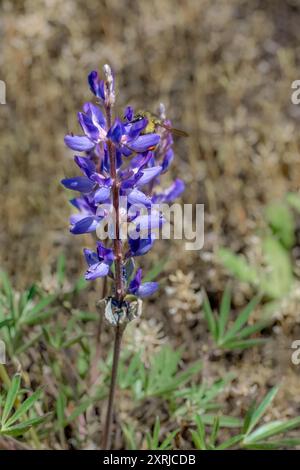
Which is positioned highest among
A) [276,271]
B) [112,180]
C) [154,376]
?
[112,180]

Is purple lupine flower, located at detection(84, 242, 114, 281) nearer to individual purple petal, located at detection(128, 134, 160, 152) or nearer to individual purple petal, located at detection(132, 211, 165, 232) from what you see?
individual purple petal, located at detection(132, 211, 165, 232)

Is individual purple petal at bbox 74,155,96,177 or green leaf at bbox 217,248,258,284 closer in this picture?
individual purple petal at bbox 74,155,96,177

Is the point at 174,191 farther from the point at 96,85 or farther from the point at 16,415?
the point at 16,415

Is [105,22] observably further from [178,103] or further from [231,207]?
[231,207]

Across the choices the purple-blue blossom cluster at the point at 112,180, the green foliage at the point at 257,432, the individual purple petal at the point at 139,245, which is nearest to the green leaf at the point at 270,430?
the green foliage at the point at 257,432

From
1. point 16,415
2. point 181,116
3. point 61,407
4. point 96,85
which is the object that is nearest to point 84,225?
point 96,85

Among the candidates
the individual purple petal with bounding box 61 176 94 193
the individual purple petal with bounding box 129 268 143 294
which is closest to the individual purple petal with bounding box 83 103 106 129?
the individual purple petal with bounding box 61 176 94 193
